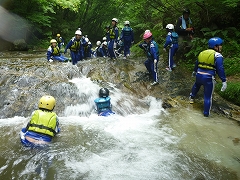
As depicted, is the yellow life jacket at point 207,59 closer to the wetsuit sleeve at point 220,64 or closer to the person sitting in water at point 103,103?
the wetsuit sleeve at point 220,64

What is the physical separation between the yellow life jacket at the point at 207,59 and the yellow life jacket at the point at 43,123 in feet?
13.9

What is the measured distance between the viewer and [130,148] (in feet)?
15.4

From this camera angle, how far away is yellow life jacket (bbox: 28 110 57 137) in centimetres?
446

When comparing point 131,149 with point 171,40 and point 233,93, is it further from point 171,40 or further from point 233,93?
point 171,40

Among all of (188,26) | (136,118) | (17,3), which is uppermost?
(17,3)

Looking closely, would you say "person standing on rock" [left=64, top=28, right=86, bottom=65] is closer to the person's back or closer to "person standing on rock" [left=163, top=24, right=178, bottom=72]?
"person standing on rock" [left=163, top=24, right=178, bottom=72]

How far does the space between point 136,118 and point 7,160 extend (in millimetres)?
3593

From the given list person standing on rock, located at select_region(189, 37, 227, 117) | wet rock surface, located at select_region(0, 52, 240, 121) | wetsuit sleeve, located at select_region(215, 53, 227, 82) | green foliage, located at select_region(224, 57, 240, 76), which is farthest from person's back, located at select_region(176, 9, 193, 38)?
wetsuit sleeve, located at select_region(215, 53, 227, 82)

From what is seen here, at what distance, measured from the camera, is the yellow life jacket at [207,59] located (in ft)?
19.7

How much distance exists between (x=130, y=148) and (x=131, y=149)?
0.17 ft

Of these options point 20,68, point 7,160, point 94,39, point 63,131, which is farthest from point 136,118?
point 94,39

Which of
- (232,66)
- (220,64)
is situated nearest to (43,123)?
(220,64)

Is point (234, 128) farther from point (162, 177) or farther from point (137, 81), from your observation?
point (137, 81)

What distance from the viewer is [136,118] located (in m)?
6.59
